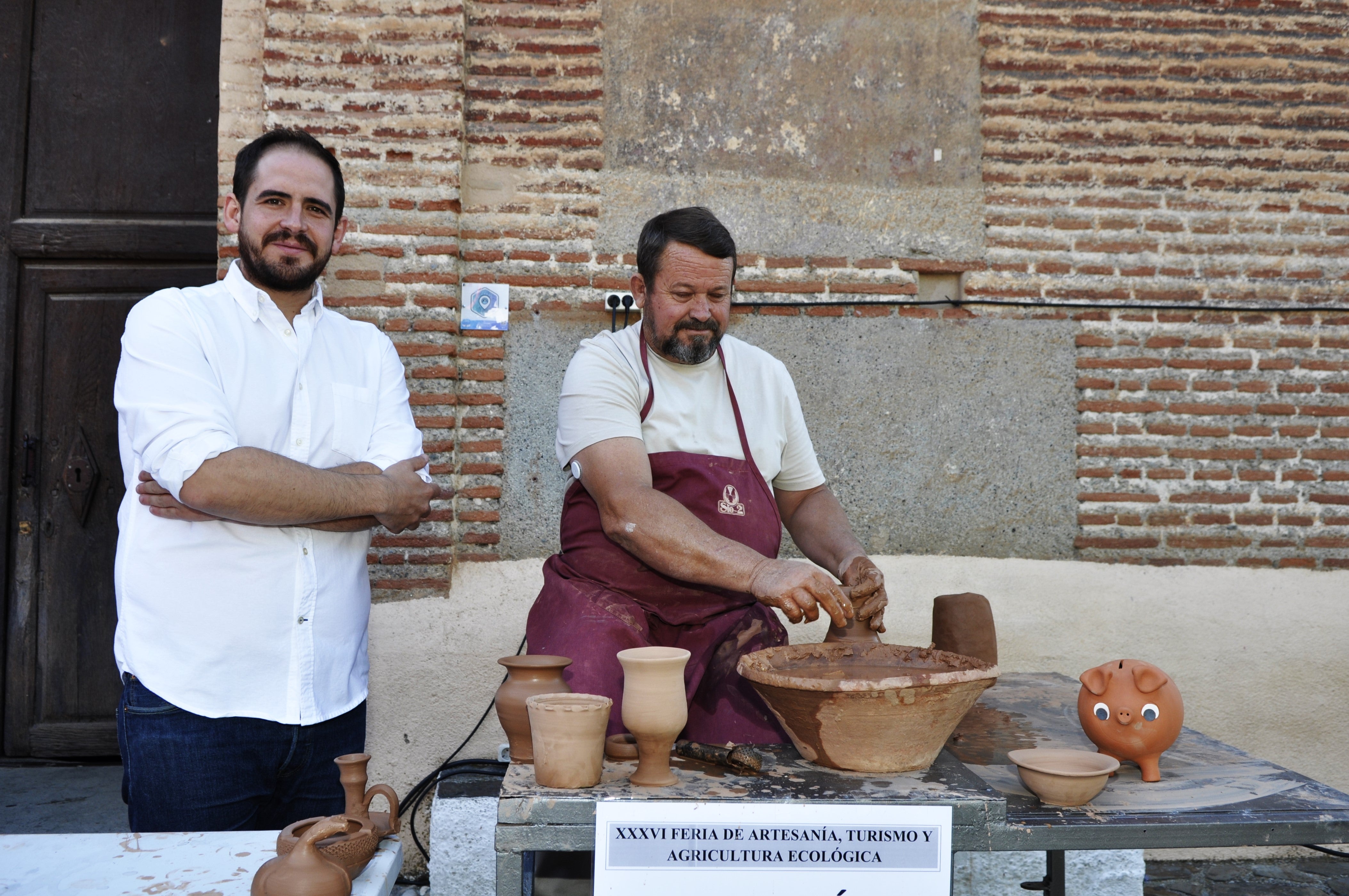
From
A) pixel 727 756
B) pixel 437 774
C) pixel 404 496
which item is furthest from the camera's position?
pixel 437 774

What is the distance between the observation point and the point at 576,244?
13.4ft

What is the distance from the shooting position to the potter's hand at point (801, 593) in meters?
2.15

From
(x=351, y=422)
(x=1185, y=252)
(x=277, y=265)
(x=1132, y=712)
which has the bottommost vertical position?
(x=1132, y=712)

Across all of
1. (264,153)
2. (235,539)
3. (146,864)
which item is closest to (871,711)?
(146,864)

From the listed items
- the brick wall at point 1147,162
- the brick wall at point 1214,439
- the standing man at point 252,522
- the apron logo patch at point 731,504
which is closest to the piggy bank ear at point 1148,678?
the apron logo patch at point 731,504

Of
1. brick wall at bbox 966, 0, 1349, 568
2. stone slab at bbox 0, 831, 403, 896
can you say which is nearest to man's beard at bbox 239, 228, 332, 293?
stone slab at bbox 0, 831, 403, 896

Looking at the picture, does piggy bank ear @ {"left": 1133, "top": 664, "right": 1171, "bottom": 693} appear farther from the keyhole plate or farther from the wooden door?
the keyhole plate

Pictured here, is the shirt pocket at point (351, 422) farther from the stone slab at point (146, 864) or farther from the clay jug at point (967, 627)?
the clay jug at point (967, 627)

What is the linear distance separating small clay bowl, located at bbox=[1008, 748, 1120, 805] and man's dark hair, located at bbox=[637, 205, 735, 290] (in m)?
1.48

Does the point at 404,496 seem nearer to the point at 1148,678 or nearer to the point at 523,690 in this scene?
the point at 523,690

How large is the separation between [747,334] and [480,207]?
121 cm

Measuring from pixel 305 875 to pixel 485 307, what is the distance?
264 cm

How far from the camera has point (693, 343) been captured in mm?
2725

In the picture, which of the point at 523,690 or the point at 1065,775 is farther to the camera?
the point at 523,690
